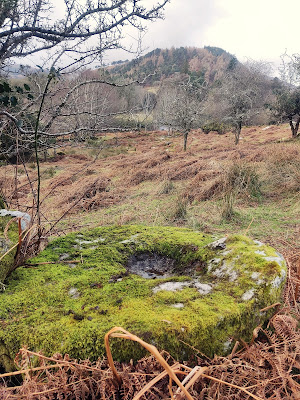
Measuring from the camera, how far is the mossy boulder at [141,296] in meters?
1.20

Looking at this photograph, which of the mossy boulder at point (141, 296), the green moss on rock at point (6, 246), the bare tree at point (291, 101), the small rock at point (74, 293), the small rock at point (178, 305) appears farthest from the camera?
the bare tree at point (291, 101)

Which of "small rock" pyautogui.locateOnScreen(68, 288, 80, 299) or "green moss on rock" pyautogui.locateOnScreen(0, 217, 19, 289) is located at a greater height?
"green moss on rock" pyautogui.locateOnScreen(0, 217, 19, 289)

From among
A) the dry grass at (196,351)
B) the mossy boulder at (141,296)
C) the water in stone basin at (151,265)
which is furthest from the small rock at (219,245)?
the dry grass at (196,351)

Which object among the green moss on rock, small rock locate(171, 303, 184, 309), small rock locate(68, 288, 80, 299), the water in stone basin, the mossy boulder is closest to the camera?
the mossy boulder

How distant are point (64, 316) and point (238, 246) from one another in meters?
1.33

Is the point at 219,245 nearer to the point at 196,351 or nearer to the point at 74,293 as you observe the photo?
the point at 196,351

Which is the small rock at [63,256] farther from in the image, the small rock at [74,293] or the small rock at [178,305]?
the small rock at [178,305]

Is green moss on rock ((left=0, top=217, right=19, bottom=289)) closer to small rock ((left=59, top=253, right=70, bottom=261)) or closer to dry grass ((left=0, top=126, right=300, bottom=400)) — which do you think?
dry grass ((left=0, top=126, right=300, bottom=400))

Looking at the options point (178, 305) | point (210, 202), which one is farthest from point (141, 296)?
point (210, 202)

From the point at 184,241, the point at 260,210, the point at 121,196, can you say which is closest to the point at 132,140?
the point at 121,196

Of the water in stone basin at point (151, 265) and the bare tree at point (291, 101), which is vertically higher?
the bare tree at point (291, 101)

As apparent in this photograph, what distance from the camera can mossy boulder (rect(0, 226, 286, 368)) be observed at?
1.20m

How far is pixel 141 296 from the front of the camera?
1.51 m

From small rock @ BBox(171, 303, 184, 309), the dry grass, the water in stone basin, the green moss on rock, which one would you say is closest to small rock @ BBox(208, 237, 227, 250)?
the water in stone basin
